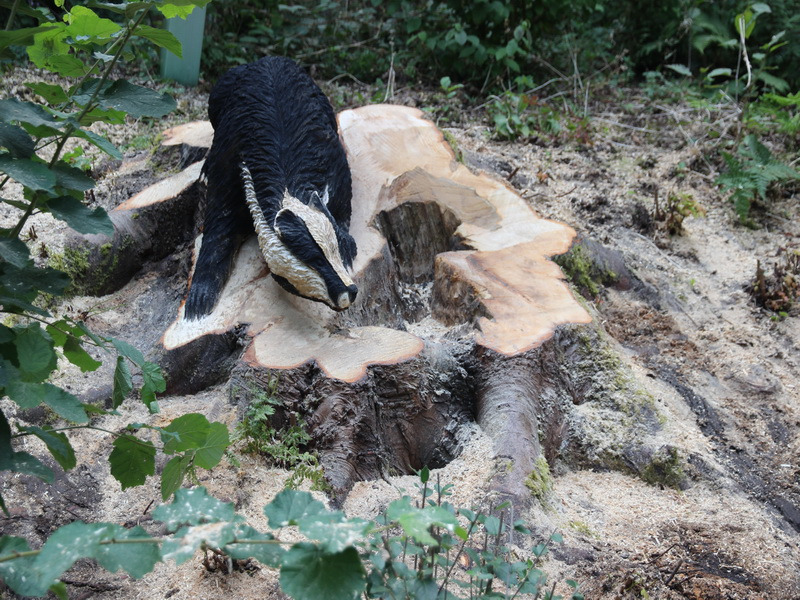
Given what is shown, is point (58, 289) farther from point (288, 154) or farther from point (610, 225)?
point (610, 225)

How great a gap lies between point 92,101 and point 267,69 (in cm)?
235

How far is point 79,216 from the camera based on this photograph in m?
1.51

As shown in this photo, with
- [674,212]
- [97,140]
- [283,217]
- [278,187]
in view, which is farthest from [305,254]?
[674,212]

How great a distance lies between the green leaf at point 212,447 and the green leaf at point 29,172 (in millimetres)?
674

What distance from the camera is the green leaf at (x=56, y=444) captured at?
143 centimetres

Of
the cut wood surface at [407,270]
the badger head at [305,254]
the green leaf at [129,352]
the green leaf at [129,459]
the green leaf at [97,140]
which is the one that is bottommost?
the cut wood surface at [407,270]

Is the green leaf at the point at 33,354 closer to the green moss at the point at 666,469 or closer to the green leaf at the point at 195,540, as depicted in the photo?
the green leaf at the point at 195,540

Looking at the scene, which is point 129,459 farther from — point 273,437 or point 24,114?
point 273,437

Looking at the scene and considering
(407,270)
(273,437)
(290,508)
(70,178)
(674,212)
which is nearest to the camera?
(290,508)

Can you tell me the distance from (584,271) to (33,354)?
124 inches

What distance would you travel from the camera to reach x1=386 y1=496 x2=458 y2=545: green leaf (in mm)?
1082

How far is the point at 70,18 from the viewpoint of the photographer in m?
1.71

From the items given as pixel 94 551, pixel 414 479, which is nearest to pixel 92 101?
pixel 94 551

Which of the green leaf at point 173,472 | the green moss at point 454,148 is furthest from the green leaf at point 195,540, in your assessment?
the green moss at point 454,148
